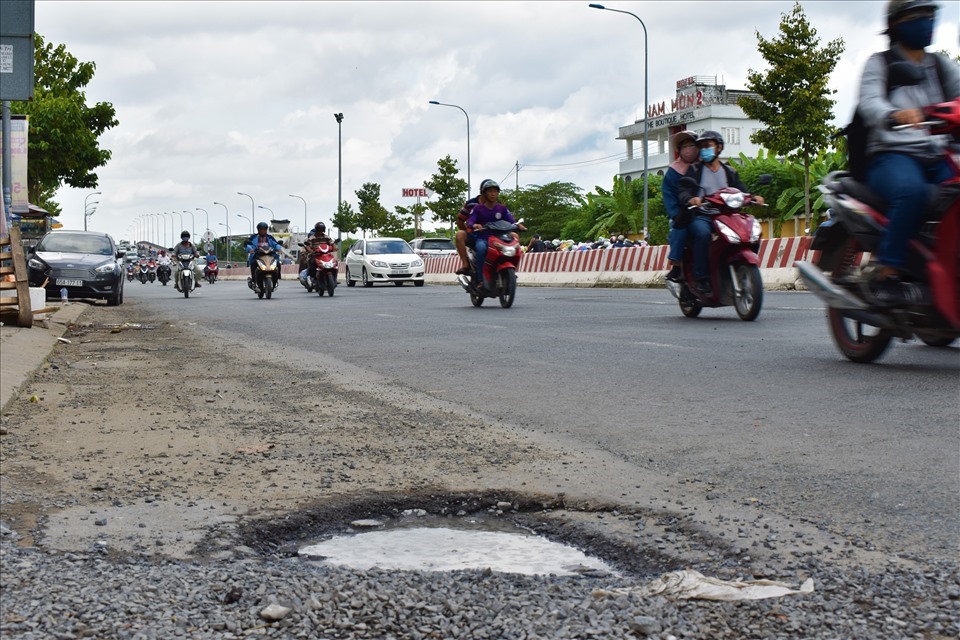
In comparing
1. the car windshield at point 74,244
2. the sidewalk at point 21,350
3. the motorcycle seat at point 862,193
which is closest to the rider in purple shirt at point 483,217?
the sidewalk at point 21,350

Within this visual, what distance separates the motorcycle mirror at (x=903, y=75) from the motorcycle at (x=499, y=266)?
9419 mm

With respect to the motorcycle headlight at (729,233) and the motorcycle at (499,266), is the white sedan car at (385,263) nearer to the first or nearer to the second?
the motorcycle at (499,266)

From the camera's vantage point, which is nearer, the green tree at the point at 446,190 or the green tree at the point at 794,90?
the green tree at the point at 794,90

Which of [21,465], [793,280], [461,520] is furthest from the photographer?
[793,280]

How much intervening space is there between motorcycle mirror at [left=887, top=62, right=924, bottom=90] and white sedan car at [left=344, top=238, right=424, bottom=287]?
29.2 meters

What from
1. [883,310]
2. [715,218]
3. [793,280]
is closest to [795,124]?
[793,280]

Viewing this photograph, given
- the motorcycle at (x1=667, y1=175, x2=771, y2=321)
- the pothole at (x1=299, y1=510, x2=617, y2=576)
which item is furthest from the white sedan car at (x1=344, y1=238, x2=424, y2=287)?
the pothole at (x1=299, y1=510, x2=617, y2=576)

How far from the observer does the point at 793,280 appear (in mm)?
21406

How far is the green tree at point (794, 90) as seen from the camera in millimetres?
39875

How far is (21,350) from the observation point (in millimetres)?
8805

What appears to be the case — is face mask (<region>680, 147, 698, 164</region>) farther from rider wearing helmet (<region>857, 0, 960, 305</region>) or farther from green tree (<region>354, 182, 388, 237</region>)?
green tree (<region>354, 182, 388, 237</region>)

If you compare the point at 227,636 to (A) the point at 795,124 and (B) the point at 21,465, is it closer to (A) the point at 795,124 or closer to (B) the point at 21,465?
(B) the point at 21,465

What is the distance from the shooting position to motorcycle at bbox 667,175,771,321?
11.2 metres

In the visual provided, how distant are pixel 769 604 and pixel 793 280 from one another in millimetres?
19386
